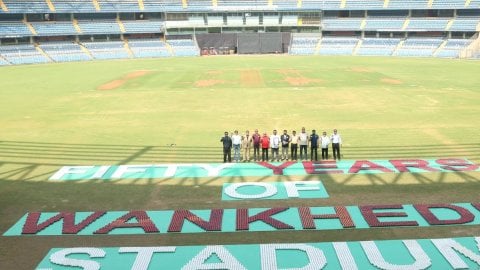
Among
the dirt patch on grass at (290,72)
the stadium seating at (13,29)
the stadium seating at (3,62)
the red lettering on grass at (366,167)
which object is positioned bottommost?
the red lettering on grass at (366,167)

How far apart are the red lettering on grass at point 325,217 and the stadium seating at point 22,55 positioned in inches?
2553

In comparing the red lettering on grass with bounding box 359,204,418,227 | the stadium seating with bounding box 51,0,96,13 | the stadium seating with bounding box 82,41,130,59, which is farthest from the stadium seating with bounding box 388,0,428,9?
the red lettering on grass with bounding box 359,204,418,227

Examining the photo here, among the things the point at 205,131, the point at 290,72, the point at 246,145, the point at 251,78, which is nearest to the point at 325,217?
the point at 246,145

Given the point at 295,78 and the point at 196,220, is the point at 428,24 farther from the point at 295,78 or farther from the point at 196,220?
the point at 196,220

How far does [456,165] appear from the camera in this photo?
1602cm

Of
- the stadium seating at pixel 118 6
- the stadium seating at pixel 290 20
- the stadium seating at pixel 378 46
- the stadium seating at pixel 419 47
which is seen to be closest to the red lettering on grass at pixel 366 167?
→ the stadium seating at pixel 419 47

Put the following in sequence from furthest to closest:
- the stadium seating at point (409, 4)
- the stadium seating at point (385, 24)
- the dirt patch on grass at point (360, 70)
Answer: the stadium seating at point (385, 24)
the stadium seating at point (409, 4)
the dirt patch on grass at point (360, 70)

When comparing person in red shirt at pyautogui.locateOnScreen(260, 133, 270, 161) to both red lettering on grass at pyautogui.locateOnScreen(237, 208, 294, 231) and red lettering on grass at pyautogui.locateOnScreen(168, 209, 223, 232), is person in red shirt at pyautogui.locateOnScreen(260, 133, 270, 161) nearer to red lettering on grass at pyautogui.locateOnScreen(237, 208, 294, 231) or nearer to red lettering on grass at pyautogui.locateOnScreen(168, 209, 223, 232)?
red lettering on grass at pyautogui.locateOnScreen(237, 208, 294, 231)

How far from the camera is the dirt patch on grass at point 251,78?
3831cm

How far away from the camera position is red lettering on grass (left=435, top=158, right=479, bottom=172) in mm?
15628

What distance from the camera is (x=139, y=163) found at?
17078 millimetres

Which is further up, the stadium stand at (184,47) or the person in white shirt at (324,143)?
the stadium stand at (184,47)

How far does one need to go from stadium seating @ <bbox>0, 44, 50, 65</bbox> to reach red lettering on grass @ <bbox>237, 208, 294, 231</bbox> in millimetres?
64035

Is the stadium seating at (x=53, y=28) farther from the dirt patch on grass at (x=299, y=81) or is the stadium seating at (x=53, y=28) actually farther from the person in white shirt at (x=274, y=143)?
the person in white shirt at (x=274, y=143)
